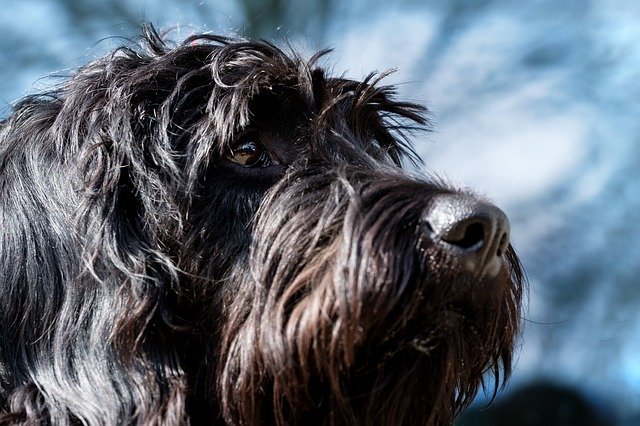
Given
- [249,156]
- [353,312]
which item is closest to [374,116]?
[249,156]

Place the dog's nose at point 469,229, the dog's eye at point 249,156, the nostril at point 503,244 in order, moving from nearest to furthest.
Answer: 1. the dog's nose at point 469,229
2. the nostril at point 503,244
3. the dog's eye at point 249,156

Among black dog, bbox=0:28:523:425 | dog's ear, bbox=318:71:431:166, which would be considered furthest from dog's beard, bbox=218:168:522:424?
dog's ear, bbox=318:71:431:166

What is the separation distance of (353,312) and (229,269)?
0.47m

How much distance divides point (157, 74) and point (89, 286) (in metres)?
0.74

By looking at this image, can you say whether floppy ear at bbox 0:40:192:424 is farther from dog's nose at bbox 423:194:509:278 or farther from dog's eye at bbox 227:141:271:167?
dog's nose at bbox 423:194:509:278

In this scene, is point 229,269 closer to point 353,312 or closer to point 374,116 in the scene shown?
point 353,312

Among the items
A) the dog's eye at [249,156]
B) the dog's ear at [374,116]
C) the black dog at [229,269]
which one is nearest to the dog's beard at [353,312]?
the black dog at [229,269]

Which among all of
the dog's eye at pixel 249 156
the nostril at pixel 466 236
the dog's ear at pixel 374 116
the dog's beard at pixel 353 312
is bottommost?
the dog's beard at pixel 353 312

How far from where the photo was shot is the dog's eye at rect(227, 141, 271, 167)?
2744 mm

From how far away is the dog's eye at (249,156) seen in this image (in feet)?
9.00

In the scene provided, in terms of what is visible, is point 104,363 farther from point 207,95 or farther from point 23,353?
point 207,95

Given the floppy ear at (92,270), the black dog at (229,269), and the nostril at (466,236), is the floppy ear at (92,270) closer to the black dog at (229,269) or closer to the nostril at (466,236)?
the black dog at (229,269)

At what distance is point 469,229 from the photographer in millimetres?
2293

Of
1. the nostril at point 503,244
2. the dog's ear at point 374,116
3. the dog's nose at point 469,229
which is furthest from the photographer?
the dog's ear at point 374,116
